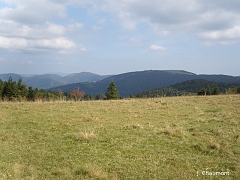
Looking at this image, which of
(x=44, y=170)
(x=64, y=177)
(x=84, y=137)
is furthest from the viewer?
(x=84, y=137)

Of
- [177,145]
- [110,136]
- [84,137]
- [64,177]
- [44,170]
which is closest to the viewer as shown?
[64,177]

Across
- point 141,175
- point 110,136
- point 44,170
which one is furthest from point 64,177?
point 110,136

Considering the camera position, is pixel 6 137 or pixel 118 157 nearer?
pixel 118 157

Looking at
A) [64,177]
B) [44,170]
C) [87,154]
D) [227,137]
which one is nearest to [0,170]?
[44,170]

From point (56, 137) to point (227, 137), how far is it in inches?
256

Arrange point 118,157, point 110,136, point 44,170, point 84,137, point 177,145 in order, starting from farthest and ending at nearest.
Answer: point 110,136, point 84,137, point 177,145, point 118,157, point 44,170

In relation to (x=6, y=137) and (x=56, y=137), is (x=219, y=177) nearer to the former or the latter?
(x=56, y=137)

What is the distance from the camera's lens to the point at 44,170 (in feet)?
16.3

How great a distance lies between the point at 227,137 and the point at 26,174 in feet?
22.2

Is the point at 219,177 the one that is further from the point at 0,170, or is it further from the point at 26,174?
the point at 0,170

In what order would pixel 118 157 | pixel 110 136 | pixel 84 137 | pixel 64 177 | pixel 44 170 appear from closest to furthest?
pixel 64 177 → pixel 44 170 → pixel 118 157 → pixel 84 137 → pixel 110 136

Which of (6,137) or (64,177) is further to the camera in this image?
(6,137)

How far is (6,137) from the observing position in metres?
7.51

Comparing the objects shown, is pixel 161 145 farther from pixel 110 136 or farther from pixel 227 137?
pixel 227 137
